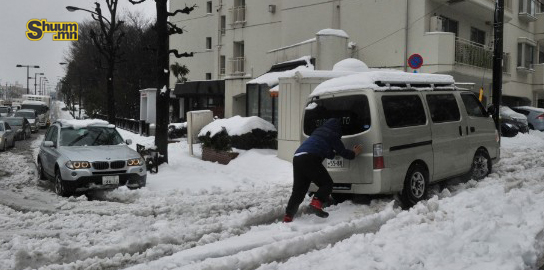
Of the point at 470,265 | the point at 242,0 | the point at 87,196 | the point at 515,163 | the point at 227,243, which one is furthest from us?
the point at 242,0

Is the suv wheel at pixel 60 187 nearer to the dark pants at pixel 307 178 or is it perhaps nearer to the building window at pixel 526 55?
the dark pants at pixel 307 178

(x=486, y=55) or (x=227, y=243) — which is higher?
(x=486, y=55)

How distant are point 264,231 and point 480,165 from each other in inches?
205

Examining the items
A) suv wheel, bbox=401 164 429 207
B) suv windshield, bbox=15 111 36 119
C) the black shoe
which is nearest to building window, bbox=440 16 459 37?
suv wheel, bbox=401 164 429 207

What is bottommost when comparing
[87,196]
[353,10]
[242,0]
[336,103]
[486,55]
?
[87,196]

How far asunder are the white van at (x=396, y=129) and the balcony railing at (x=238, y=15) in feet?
70.3

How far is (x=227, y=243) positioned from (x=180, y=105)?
35.7 meters

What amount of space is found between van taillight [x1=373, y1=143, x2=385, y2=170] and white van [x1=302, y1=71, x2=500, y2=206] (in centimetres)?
1

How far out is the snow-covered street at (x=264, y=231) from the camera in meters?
4.75

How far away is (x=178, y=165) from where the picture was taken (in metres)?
13.2

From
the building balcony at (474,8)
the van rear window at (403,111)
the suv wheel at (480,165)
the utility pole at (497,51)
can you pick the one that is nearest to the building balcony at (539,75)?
the building balcony at (474,8)

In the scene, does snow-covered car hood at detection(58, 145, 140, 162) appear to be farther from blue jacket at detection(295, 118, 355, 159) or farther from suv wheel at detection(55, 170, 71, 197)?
blue jacket at detection(295, 118, 355, 159)

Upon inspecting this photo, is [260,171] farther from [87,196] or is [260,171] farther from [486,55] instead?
→ [486,55]

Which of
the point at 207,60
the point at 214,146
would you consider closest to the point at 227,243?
the point at 214,146
